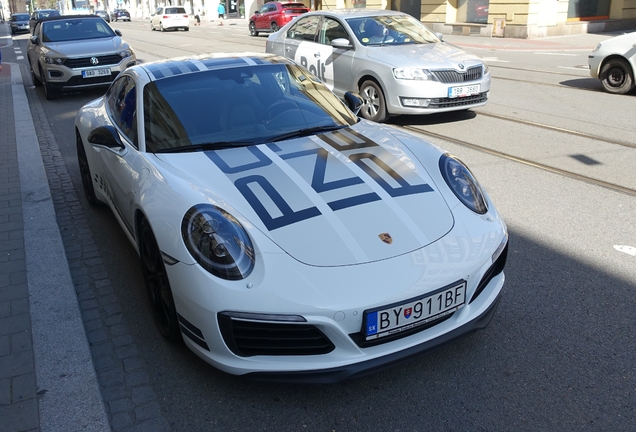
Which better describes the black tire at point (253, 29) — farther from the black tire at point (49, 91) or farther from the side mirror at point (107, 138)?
the side mirror at point (107, 138)

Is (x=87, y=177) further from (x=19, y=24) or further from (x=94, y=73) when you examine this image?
(x=19, y=24)

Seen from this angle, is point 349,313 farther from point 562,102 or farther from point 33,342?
point 562,102

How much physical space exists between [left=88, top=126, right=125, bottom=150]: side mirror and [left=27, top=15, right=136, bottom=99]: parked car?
8302 millimetres

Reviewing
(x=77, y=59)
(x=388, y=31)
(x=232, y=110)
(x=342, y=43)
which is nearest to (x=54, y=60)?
(x=77, y=59)

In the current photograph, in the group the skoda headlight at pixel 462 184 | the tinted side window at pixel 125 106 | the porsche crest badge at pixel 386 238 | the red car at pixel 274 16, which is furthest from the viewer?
the red car at pixel 274 16

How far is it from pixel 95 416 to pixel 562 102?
29.7 ft

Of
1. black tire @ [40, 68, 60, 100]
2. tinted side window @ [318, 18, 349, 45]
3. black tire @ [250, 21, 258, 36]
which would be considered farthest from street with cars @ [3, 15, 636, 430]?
black tire @ [250, 21, 258, 36]

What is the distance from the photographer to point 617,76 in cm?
1053

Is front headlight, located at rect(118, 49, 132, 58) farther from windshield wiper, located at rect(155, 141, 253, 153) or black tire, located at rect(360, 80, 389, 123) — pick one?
windshield wiper, located at rect(155, 141, 253, 153)

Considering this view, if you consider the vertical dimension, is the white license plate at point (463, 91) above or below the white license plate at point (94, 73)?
below

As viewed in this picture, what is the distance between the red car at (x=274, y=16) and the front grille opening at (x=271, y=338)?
28181 millimetres

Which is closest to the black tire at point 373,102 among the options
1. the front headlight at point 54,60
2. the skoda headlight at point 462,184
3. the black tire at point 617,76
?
the black tire at point 617,76

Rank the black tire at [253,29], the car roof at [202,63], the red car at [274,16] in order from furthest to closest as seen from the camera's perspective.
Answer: the black tire at [253,29] < the red car at [274,16] < the car roof at [202,63]

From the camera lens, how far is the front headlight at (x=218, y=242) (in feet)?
8.70
